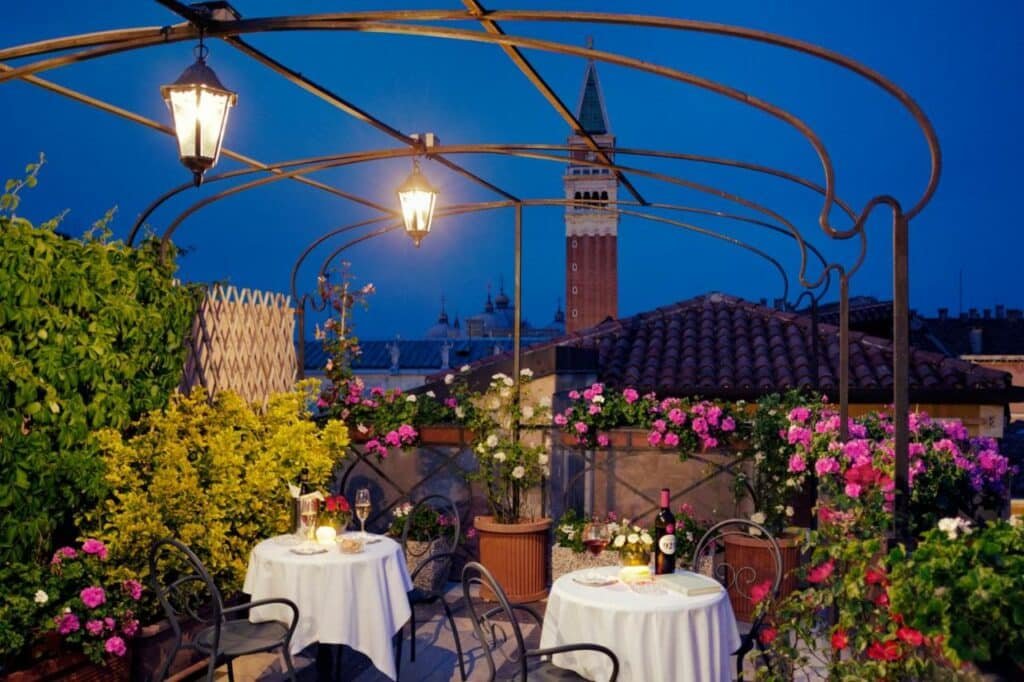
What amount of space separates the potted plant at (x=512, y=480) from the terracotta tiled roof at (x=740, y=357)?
10.7 feet

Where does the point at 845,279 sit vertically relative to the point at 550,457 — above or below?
above

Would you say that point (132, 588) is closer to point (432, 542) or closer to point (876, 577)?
point (432, 542)

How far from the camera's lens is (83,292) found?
5.29 meters

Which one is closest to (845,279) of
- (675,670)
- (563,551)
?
(675,670)

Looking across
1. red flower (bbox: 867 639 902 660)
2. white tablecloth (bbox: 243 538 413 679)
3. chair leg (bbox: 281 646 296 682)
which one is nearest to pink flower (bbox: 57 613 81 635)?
white tablecloth (bbox: 243 538 413 679)

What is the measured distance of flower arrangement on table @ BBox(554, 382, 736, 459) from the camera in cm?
695

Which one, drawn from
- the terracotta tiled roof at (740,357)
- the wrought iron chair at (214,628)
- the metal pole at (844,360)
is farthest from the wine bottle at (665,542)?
the terracotta tiled roof at (740,357)

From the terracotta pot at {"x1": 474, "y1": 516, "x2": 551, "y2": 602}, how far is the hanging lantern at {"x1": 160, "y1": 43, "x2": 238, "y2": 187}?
384 centimetres

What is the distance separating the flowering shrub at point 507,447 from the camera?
23.7 feet

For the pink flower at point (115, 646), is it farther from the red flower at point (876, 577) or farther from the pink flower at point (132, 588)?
the red flower at point (876, 577)

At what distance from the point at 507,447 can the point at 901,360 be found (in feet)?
13.1

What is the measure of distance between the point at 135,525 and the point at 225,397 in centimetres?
165

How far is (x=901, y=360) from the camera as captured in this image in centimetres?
367

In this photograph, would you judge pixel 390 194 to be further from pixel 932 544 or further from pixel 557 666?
pixel 932 544
